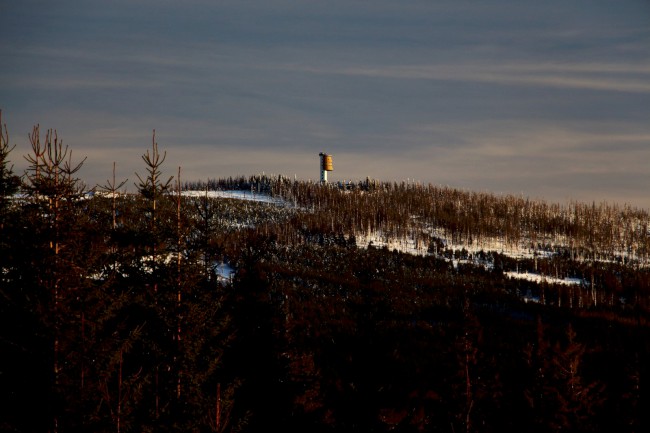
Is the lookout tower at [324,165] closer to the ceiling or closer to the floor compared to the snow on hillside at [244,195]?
closer to the ceiling

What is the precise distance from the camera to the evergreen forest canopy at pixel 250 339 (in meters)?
14.8

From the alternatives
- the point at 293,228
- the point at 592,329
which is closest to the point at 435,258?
the point at 293,228

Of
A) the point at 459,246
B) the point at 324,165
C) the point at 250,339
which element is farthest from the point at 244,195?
the point at 250,339

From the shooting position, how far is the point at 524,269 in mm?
117375

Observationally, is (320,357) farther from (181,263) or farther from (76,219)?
(76,219)

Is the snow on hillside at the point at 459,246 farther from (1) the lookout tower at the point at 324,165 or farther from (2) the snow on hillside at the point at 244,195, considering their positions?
(1) the lookout tower at the point at 324,165

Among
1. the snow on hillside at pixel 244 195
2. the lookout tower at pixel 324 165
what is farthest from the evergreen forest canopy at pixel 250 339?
the lookout tower at pixel 324 165

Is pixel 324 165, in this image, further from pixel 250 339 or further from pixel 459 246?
pixel 250 339

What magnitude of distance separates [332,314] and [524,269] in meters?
59.5

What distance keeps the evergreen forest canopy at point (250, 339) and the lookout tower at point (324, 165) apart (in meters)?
79.5

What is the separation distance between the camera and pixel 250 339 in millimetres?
36156

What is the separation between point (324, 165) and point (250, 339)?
144419 millimetres

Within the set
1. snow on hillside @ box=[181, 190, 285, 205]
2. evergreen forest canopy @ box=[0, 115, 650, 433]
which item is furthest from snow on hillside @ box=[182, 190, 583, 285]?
evergreen forest canopy @ box=[0, 115, 650, 433]

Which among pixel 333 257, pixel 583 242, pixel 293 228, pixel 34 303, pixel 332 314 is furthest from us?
pixel 583 242
